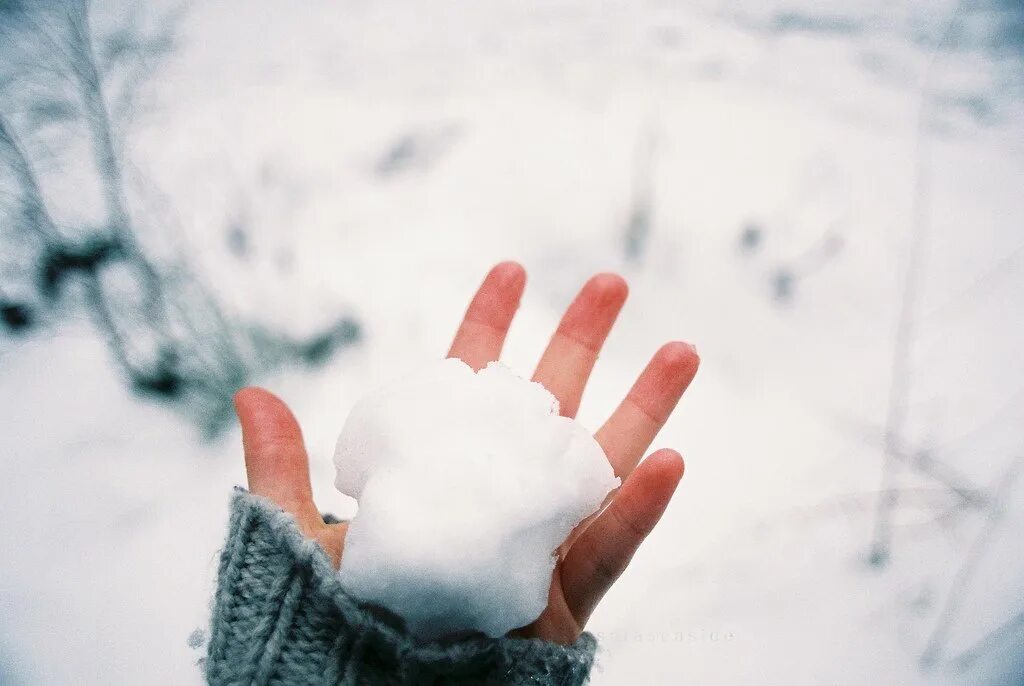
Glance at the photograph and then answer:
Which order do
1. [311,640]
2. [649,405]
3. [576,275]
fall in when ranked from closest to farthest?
[311,640] < [649,405] < [576,275]

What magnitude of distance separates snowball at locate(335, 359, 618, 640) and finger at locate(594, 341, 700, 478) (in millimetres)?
140

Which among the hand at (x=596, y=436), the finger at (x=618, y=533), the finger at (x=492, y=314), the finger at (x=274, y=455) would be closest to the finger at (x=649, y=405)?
the hand at (x=596, y=436)

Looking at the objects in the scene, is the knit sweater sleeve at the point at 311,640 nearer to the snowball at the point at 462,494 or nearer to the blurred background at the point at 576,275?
the snowball at the point at 462,494

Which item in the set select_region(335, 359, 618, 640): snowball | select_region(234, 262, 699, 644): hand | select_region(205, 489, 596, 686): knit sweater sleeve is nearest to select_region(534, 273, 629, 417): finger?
select_region(234, 262, 699, 644): hand

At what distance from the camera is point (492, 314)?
3.04 feet

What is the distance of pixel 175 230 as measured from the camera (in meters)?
1.13

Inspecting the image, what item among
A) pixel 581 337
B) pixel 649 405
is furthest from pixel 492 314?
pixel 649 405

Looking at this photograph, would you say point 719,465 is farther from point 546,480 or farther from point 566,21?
point 566,21

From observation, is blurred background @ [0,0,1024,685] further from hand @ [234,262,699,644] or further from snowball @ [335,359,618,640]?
snowball @ [335,359,618,640]

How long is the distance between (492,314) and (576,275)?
11.9 inches

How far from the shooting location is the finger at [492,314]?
0.92m

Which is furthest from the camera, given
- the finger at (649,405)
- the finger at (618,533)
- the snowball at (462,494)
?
the finger at (649,405)

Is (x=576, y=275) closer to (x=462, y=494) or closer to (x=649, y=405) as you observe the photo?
(x=649, y=405)

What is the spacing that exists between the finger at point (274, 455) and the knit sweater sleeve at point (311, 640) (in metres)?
0.04
